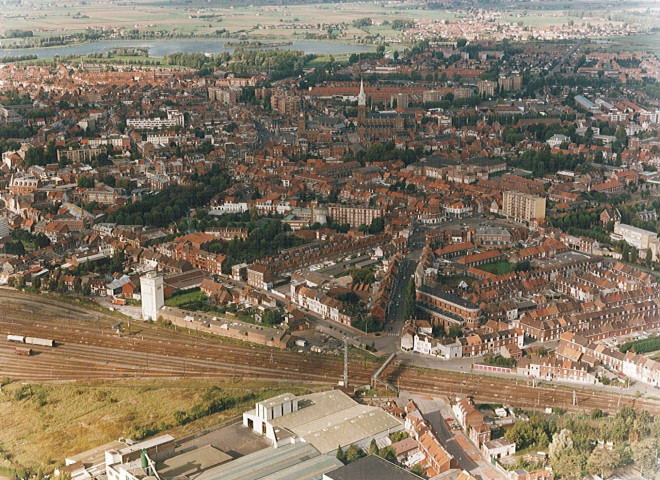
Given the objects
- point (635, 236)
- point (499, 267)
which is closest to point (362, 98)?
point (635, 236)

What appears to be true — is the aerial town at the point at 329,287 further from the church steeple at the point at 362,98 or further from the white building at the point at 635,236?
the church steeple at the point at 362,98

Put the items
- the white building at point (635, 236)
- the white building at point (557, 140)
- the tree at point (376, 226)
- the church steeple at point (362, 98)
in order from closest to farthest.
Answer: the white building at point (635, 236), the tree at point (376, 226), the white building at point (557, 140), the church steeple at point (362, 98)

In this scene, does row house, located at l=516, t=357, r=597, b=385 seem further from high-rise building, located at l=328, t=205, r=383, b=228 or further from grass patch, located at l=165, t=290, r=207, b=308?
high-rise building, located at l=328, t=205, r=383, b=228

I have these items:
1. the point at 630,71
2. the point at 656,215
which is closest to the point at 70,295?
the point at 656,215

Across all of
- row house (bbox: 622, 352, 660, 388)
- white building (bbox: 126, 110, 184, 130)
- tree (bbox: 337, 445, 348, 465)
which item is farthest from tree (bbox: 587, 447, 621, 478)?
white building (bbox: 126, 110, 184, 130)

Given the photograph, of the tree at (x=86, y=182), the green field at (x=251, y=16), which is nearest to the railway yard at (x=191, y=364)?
the tree at (x=86, y=182)

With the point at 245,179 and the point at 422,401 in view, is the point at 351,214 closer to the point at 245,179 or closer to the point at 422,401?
the point at 245,179

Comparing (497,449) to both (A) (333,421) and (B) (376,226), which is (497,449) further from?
(B) (376,226)
